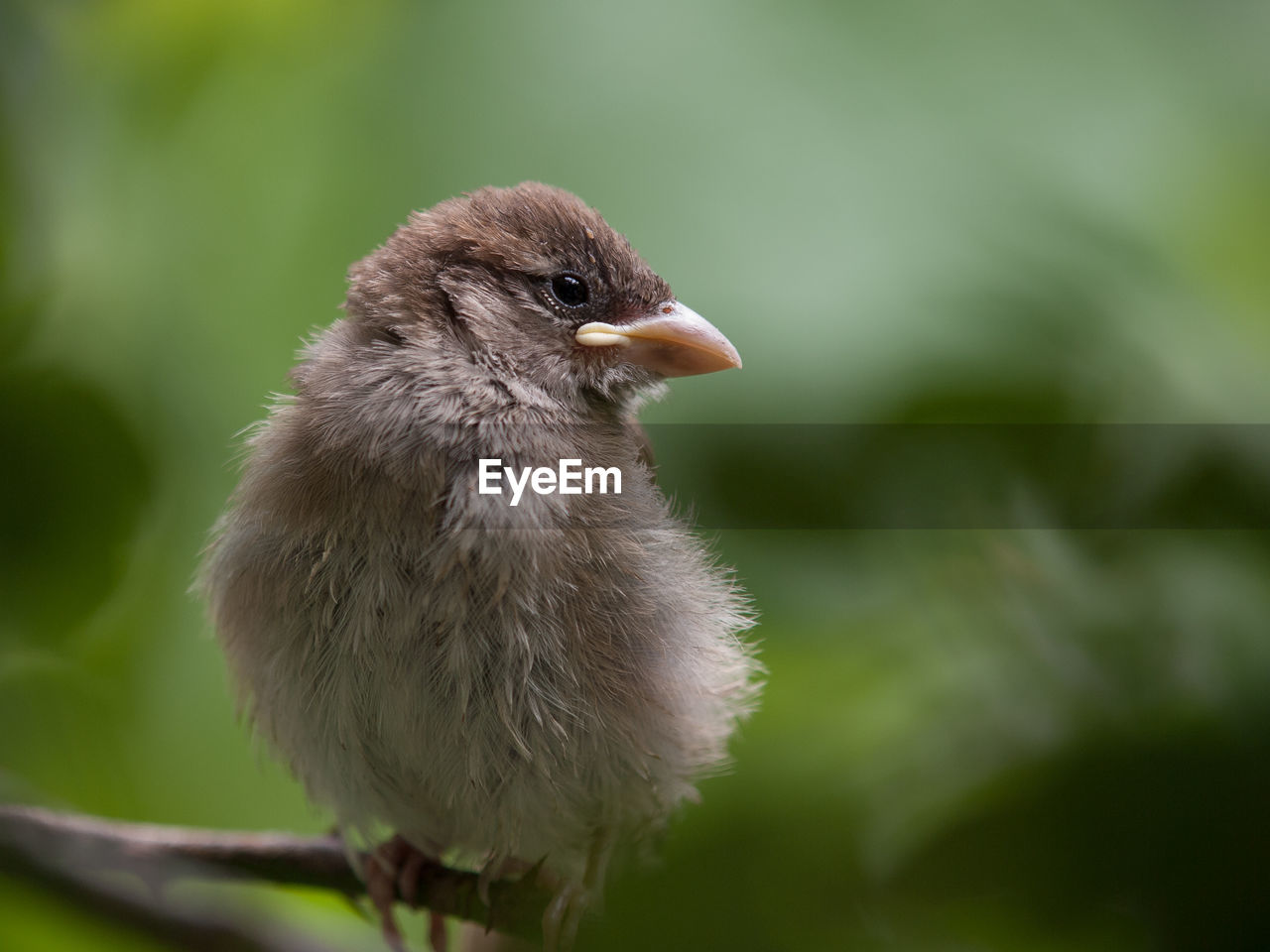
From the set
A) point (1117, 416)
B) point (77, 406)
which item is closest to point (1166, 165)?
point (1117, 416)

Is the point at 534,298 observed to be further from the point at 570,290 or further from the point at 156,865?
the point at 156,865

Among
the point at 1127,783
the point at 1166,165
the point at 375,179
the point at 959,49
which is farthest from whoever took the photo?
the point at 375,179

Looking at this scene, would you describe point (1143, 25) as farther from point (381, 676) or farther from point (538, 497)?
point (381, 676)

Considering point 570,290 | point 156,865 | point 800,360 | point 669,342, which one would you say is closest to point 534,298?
point 570,290

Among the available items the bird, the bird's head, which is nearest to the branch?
the bird

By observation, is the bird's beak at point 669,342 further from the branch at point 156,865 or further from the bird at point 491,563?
the branch at point 156,865

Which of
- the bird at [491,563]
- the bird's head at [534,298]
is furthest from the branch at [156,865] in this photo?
the bird's head at [534,298]
